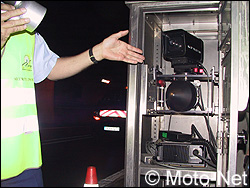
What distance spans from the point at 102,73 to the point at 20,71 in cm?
1574

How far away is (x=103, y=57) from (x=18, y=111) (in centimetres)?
79

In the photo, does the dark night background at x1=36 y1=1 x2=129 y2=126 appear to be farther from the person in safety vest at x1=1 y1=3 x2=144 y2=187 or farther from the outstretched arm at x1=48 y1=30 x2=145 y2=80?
the person in safety vest at x1=1 y1=3 x2=144 y2=187

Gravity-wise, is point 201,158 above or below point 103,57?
below

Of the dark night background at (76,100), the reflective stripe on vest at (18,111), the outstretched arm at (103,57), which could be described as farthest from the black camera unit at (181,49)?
the dark night background at (76,100)

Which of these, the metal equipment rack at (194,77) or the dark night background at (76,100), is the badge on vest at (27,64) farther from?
the dark night background at (76,100)

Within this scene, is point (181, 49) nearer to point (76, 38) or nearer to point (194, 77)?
point (194, 77)

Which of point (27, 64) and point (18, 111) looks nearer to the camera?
point (18, 111)

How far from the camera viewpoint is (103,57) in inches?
90.4

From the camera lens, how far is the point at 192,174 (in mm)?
2428

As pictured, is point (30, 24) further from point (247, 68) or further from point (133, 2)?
point (247, 68)

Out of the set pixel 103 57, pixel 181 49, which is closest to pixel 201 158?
pixel 181 49

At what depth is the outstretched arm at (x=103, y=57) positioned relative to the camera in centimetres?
225

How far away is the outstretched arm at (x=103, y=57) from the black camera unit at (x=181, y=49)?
70 cm

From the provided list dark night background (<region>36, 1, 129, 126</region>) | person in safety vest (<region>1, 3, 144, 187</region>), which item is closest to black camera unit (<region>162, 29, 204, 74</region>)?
person in safety vest (<region>1, 3, 144, 187</region>)
